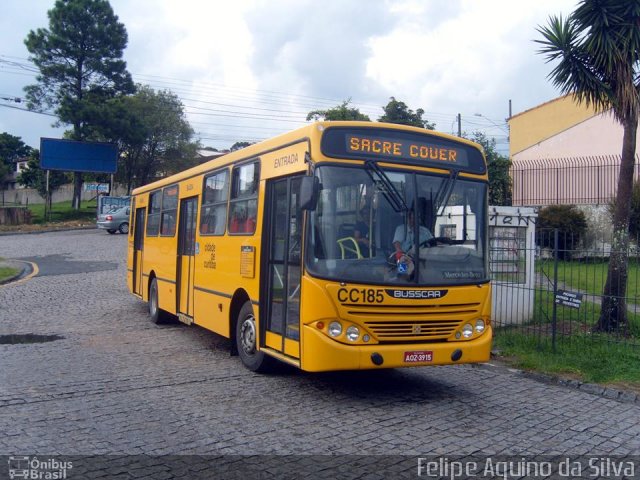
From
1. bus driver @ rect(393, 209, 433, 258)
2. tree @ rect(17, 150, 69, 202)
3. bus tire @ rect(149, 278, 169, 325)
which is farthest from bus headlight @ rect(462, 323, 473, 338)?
tree @ rect(17, 150, 69, 202)

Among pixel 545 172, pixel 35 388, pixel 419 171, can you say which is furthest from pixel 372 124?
pixel 545 172

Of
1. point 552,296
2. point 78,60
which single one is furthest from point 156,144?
point 552,296

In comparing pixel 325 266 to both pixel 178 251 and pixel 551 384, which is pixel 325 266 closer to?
pixel 551 384

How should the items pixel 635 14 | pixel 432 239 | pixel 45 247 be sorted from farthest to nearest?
pixel 45 247
pixel 635 14
pixel 432 239

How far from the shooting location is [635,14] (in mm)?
10984

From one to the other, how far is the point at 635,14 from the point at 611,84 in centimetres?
120

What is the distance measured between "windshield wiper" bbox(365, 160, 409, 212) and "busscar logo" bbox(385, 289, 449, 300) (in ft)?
3.02

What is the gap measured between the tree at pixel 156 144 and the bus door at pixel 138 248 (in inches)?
1292

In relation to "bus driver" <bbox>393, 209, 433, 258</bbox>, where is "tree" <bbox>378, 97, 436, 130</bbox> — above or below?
above

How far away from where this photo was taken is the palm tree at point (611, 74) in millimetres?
11180

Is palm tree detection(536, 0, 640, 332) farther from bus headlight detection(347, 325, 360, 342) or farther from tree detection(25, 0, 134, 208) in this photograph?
tree detection(25, 0, 134, 208)

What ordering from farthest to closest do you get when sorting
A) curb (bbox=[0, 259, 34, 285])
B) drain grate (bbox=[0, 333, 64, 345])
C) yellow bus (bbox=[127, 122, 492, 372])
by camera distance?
curb (bbox=[0, 259, 34, 285])
drain grate (bbox=[0, 333, 64, 345])
yellow bus (bbox=[127, 122, 492, 372])

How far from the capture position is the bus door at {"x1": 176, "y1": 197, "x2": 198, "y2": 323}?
38.9 ft

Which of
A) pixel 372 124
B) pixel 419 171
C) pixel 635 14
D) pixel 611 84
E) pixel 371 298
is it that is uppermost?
pixel 635 14
